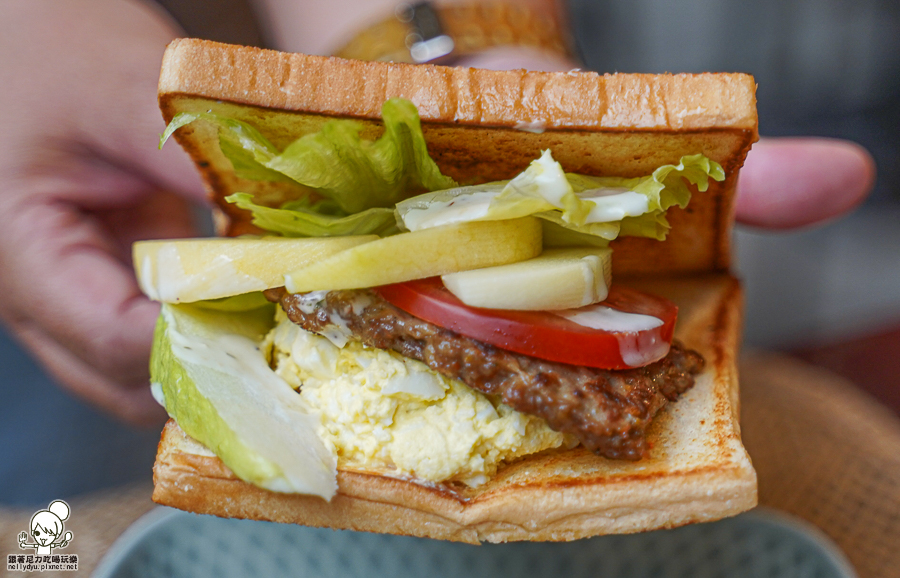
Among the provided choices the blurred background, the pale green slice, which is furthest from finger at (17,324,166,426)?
the blurred background

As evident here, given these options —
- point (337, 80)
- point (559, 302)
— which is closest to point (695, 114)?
point (559, 302)

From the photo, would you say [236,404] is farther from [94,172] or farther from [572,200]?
[94,172]

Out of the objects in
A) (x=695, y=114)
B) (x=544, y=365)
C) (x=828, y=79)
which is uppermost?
(x=695, y=114)

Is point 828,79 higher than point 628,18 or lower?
lower

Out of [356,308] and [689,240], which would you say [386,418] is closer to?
[356,308]

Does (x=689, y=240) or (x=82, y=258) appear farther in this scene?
(x=82, y=258)

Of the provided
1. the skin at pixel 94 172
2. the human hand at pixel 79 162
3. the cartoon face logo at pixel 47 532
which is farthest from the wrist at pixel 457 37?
the cartoon face logo at pixel 47 532

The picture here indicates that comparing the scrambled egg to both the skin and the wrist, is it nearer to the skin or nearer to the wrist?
the skin
